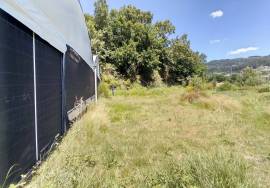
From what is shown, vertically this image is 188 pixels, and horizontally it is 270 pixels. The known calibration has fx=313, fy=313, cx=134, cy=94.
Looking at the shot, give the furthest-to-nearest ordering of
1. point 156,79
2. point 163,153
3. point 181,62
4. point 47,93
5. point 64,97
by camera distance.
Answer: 1. point 181,62
2. point 156,79
3. point 64,97
4. point 163,153
5. point 47,93

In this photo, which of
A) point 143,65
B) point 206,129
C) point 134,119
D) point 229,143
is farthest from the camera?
point 143,65

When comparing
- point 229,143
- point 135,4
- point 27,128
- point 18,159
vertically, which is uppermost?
point 135,4

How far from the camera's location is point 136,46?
26984 mm

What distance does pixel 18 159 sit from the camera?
8.23 feet

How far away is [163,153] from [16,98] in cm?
254

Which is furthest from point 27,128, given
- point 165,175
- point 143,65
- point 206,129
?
point 143,65

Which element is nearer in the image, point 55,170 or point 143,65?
point 55,170

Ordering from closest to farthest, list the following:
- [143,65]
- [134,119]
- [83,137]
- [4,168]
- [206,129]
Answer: [4,168]
[83,137]
[206,129]
[134,119]
[143,65]

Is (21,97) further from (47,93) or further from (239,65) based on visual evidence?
(239,65)

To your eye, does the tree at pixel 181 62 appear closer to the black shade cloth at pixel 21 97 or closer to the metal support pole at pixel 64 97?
the metal support pole at pixel 64 97

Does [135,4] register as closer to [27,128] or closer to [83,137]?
[83,137]

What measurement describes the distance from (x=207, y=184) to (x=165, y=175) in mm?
508

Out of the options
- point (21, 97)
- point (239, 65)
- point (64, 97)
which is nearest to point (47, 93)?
point (21, 97)

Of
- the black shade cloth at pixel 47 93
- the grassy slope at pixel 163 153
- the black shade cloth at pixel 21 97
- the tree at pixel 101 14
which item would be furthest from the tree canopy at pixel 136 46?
the black shade cloth at pixel 21 97
